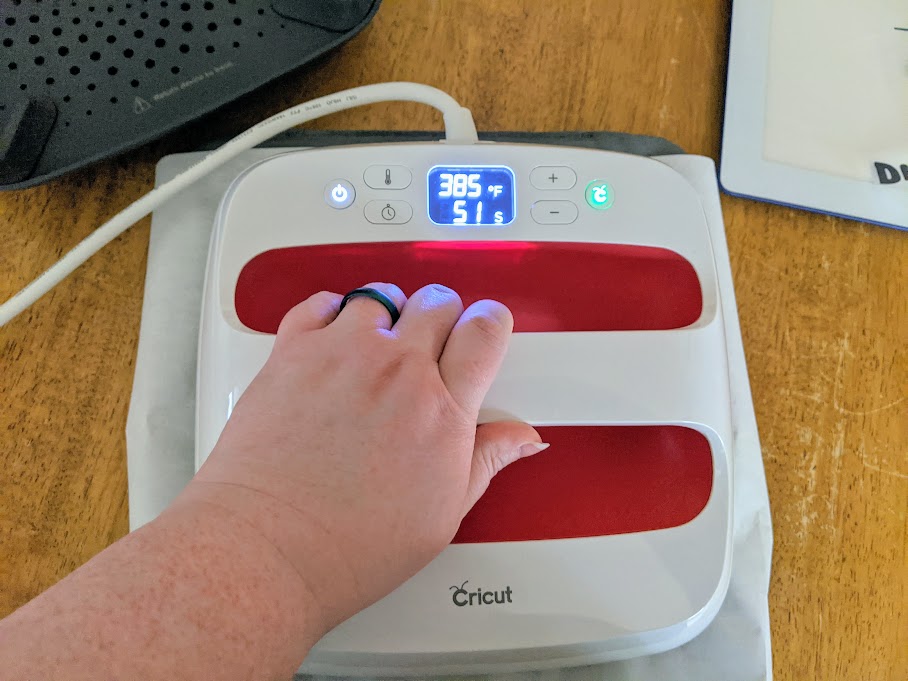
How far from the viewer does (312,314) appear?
0.37m

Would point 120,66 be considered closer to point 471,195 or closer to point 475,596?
point 471,195

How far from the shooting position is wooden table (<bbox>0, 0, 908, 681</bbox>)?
431mm

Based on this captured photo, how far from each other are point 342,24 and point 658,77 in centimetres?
26

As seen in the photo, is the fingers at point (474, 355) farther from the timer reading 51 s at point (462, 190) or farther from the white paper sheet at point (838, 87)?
the white paper sheet at point (838, 87)

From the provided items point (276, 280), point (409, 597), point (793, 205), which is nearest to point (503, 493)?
point (409, 597)

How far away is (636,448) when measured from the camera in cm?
40

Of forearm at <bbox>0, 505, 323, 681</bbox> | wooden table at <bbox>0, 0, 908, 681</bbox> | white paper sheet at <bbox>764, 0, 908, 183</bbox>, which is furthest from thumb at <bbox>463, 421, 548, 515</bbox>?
white paper sheet at <bbox>764, 0, 908, 183</bbox>

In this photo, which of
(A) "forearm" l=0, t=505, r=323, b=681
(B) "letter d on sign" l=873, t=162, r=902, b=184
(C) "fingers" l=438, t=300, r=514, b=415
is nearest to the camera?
(A) "forearm" l=0, t=505, r=323, b=681

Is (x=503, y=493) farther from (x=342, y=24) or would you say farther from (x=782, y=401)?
(x=342, y=24)

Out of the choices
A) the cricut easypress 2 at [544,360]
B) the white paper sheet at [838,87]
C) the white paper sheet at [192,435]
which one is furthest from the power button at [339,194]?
the white paper sheet at [838,87]

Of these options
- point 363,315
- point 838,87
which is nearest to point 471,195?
point 363,315

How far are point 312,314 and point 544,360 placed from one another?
0.14 meters

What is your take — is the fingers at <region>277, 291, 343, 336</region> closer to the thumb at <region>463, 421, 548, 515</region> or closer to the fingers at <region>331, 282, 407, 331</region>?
the fingers at <region>331, 282, 407, 331</region>

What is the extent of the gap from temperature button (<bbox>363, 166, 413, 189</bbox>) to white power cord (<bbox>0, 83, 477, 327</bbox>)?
0.15 feet
